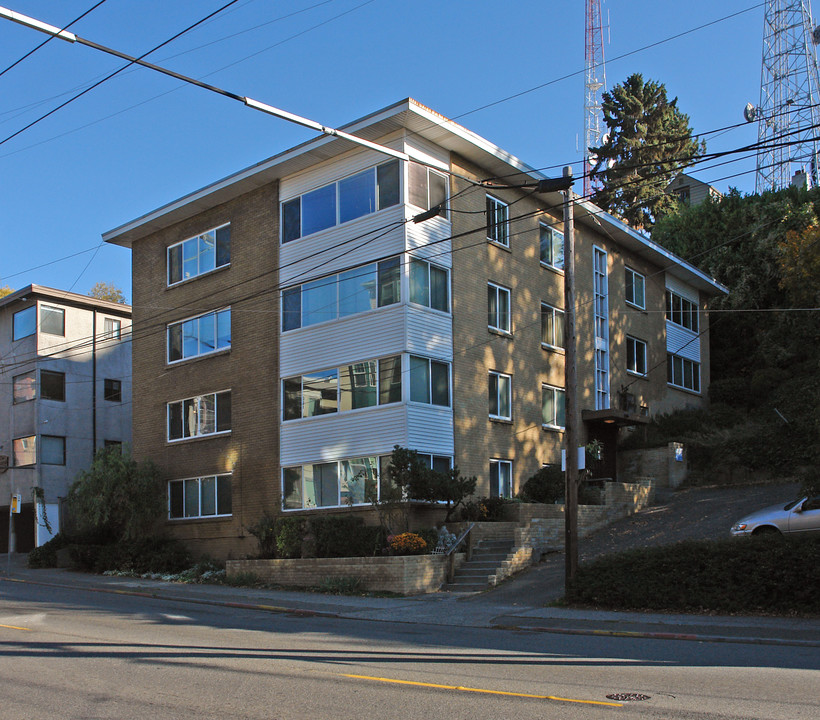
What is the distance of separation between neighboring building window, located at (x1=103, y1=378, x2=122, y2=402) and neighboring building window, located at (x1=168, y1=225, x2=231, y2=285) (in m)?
11.7

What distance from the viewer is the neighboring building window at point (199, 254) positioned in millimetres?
29703

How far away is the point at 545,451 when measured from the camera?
29453mm

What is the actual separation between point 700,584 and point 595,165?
48.1 meters

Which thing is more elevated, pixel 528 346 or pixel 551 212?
pixel 551 212

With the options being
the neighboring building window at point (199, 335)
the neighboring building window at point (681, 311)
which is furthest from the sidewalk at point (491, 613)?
the neighboring building window at point (681, 311)

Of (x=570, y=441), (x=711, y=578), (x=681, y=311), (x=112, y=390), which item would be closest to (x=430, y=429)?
(x=570, y=441)

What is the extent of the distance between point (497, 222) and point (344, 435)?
8.79 m

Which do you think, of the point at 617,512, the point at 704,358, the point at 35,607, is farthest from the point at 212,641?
the point at 704,358

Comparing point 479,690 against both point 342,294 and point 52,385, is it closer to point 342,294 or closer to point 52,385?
point 342,294

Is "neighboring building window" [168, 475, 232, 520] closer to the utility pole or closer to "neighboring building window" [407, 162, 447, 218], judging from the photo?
"neighboring building window" [407, 162, 447, 218]

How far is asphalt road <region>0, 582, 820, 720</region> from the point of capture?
7992mm

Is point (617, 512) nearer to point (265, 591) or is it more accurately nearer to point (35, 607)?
point (265, 591)

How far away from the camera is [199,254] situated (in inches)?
1202

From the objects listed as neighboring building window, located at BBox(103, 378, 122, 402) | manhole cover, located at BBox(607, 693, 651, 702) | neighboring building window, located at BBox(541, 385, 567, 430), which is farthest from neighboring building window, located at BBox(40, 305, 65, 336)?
manhole cover, located at BBox(607, 693, 651, 702)
